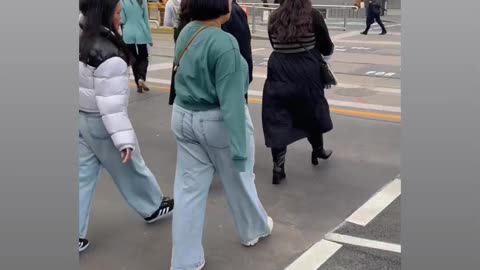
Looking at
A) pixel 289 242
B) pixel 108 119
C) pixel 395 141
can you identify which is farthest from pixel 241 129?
pixel 395 141

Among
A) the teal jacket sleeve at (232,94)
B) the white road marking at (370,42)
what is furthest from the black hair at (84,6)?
the white road marking at (370,42)

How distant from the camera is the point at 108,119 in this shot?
3.52m

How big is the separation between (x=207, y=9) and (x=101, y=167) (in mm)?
1345

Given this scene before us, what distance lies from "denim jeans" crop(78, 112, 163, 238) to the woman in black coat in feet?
4.24

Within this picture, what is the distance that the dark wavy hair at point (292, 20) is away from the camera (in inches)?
187

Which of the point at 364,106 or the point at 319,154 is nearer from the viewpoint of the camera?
the point at 319,154

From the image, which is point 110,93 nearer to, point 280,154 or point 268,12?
point 280,154

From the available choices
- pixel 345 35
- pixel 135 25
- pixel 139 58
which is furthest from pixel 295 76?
pixel 345 35

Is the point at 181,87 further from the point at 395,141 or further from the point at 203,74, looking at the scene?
the point at 395,141

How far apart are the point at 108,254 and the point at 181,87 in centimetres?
131

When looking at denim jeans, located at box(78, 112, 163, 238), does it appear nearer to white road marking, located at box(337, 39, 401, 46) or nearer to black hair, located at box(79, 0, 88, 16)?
black hair, located at box(79, 0, 88, 16)

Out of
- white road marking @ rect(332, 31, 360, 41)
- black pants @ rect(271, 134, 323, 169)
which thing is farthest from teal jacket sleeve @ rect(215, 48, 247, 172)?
white road marking @ rect(332, 31, 360, 41)

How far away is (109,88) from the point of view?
3484 mm

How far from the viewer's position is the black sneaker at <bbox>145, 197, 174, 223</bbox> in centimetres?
438
